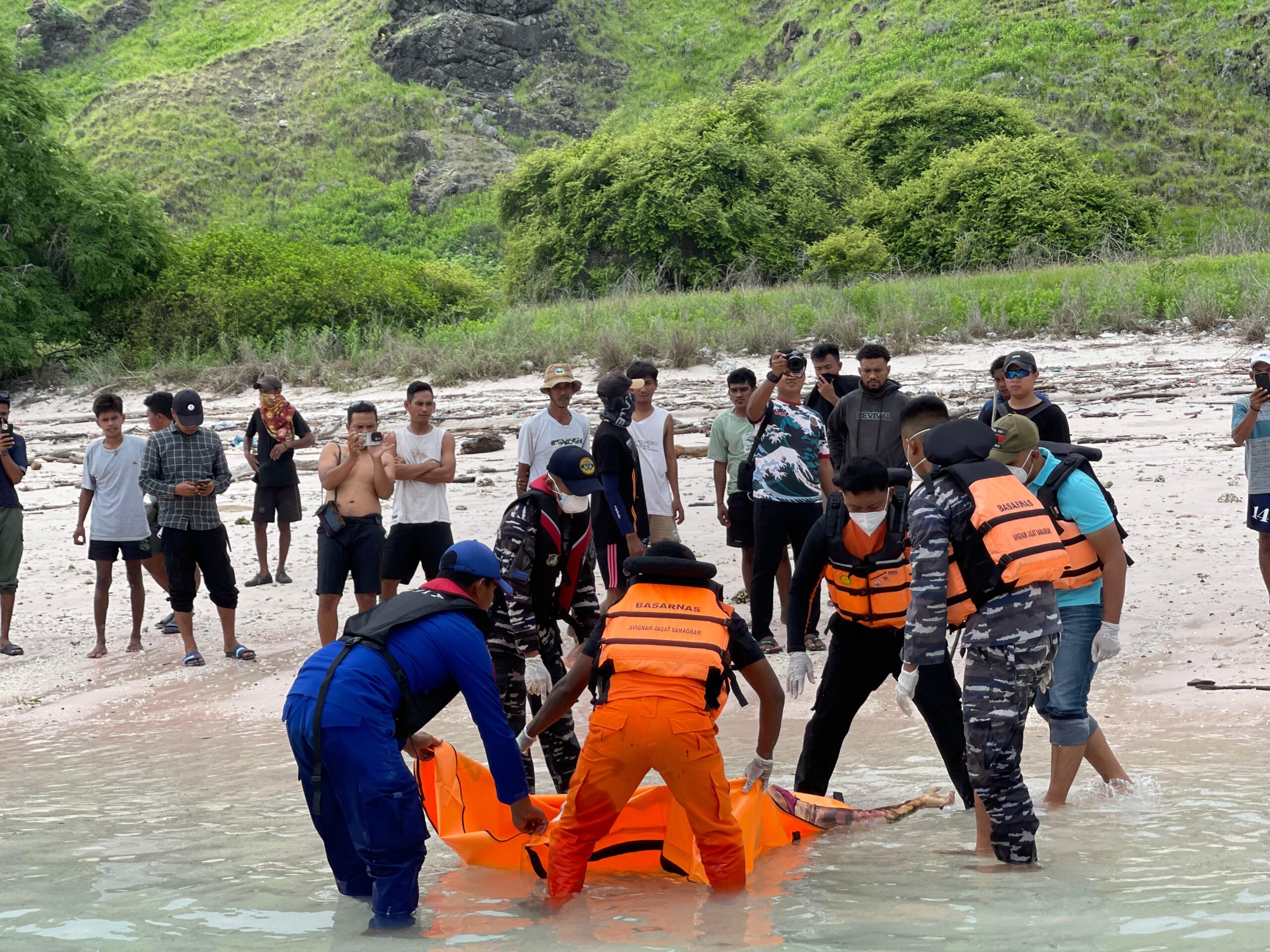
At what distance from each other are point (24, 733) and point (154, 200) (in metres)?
21.0

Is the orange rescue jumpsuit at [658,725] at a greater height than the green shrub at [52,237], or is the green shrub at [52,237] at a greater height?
the green shrub at [52,237]

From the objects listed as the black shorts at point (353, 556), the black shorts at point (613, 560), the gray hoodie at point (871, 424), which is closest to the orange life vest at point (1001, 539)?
the black shorts at point (613, 560)

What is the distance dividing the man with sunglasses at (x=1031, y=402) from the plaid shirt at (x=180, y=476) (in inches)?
205

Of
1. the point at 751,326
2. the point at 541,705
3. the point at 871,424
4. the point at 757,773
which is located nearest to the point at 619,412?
the point at 871,424

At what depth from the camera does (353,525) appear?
8.40 m

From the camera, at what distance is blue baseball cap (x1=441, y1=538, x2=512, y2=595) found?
4449mm

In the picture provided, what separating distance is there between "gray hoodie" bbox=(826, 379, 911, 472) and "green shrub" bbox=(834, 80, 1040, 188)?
30.5m

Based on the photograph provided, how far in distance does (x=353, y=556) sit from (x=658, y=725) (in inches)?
182

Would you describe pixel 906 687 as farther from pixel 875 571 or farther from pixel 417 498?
pixel 417 498

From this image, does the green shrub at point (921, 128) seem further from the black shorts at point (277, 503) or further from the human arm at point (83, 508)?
the human arm at point (83, 508)

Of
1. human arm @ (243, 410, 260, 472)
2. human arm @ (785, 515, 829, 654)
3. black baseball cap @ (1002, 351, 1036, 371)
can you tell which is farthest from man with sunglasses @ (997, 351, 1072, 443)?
human arm @ (243, 410, 260, 472)

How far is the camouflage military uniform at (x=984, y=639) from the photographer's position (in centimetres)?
457

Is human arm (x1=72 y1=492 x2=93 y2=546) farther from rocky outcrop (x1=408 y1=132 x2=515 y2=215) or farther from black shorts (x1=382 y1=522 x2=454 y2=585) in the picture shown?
rocky outcrop (x1=408 y1=132 x2=515 y2=215)

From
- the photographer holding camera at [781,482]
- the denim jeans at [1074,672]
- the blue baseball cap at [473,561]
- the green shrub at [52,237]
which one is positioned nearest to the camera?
the blue baseball cap at [473,561]
